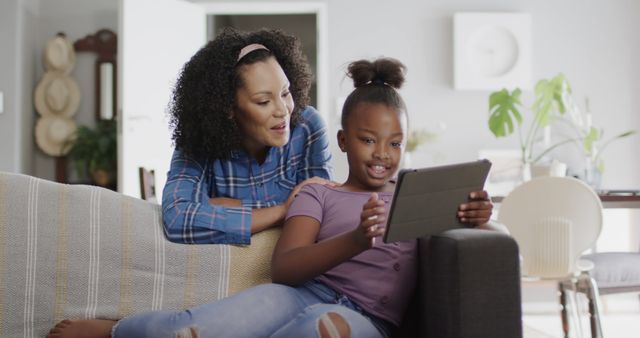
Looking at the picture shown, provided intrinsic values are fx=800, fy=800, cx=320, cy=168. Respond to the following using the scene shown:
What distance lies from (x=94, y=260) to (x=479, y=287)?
837mm

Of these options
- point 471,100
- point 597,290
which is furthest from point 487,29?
point 597,290

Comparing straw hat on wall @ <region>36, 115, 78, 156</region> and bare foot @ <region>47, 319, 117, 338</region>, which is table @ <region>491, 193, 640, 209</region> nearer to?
bare foot @ <region>47, 319, 117, 338</region>

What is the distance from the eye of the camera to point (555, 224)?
121 inches

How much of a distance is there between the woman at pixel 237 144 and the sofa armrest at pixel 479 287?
0.43 metres

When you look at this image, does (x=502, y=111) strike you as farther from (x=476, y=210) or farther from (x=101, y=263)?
(x=101, y=263)

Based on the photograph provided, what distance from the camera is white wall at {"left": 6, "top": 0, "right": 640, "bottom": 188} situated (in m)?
5.24

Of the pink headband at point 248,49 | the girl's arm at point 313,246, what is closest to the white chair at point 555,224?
the pink headband at point 248,49

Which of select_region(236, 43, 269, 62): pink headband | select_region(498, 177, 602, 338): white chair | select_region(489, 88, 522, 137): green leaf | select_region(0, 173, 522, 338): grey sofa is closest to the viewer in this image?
select_region(0, 173, 522, 338): grey sofa

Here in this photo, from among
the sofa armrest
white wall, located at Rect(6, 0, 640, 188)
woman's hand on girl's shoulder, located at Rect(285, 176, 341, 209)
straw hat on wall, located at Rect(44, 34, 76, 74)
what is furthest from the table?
straw hat on wall, located at Rect(44, 34, 76, 74)

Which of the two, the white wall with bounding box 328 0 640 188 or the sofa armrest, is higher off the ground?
the white wall with bounding box 328 0 640 188

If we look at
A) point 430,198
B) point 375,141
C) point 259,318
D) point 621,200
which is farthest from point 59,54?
point 430,198

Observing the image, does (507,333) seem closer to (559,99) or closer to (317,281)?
(317,281)

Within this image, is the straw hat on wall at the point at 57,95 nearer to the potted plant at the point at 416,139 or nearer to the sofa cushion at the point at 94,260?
the potted plant at the point at 416,139

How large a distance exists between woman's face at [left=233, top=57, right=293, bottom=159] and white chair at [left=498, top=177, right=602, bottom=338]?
150 centimetres
